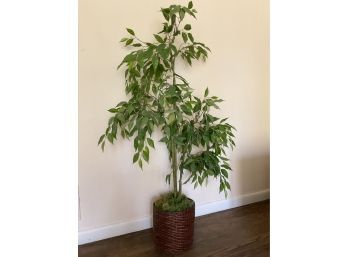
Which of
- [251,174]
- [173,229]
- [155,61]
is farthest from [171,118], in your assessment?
[251,174]

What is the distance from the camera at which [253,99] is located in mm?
2953

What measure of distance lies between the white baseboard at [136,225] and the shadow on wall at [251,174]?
0.08 m

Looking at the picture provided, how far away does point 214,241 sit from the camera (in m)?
2.26

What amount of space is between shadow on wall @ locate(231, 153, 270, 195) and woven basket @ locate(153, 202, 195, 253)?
35.8 inches

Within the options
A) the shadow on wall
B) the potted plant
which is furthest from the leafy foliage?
the shadow on wall

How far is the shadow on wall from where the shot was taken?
294cm

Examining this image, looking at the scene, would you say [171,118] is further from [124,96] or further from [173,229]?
[173,229]

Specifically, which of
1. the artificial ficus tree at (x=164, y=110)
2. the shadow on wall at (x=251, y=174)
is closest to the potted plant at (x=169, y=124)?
the artificial ficus tree at (x=164, y=110)

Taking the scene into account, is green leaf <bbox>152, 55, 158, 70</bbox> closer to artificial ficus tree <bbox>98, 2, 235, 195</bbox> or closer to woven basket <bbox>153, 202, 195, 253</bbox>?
artificial ficus tree <bbox>98, 2, 235, 195</bbox>

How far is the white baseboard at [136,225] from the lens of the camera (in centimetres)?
225

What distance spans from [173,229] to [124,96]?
0.93 meters

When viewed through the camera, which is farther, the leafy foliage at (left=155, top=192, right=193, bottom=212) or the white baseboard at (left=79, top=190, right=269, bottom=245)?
the white baseboard at (left=79, top=190, right=269, bottom=245)
